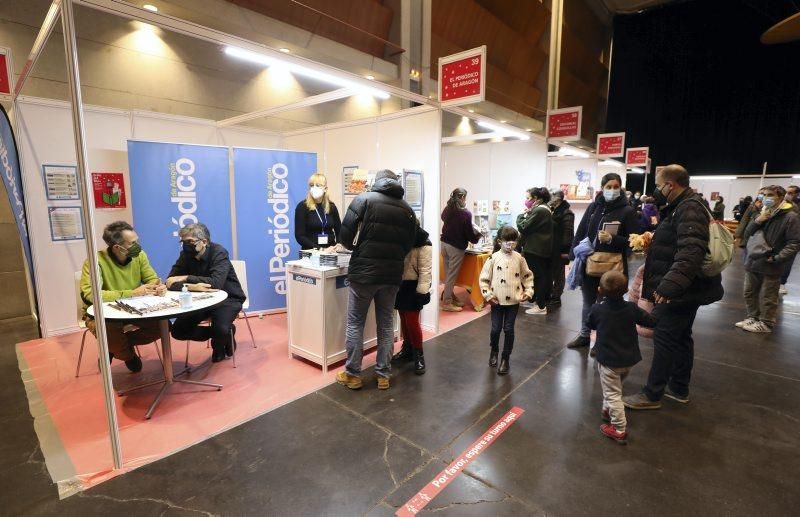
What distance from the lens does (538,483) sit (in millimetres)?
2123

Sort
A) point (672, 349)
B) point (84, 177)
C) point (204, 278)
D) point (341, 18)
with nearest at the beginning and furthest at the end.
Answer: point (84, 177)
point (672, 349)
point (204, 278)
point (341, 18)

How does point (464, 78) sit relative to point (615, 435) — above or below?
above

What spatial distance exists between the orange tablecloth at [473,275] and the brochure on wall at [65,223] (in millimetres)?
4653

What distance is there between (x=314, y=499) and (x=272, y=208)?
3819mm

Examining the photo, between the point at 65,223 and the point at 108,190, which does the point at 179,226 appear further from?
the point at 65,223

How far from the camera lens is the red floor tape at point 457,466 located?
196 cm

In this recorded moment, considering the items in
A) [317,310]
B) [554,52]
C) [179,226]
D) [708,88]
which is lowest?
[317,310]

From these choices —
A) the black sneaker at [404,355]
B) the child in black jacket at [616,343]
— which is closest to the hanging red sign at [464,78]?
the child in black jacket at [616,343]

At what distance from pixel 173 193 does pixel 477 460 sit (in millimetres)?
4237

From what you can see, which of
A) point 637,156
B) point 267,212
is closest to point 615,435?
point 267,212

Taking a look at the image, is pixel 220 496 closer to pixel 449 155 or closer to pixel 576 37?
pixel 449 155

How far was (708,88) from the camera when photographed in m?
13.7

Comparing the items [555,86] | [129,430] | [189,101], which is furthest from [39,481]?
[555,86]

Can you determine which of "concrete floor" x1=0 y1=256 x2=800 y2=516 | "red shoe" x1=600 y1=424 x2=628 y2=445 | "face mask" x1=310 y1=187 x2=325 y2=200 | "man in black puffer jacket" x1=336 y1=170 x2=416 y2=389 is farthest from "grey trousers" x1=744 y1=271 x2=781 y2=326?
"face mask" x1=310 y1=187 x2=325 y2=200
